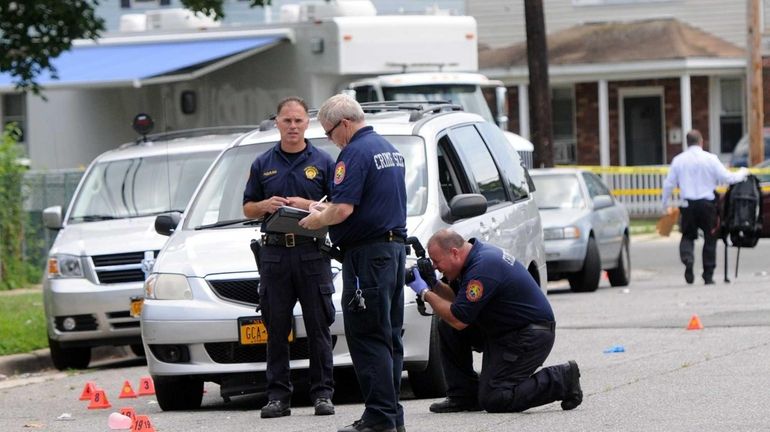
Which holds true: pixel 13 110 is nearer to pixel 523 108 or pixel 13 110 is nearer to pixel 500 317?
pixel 523 108

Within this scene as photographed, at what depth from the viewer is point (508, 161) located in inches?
486

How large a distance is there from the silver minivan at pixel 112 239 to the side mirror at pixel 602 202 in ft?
19.7

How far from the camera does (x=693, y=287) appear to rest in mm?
19156

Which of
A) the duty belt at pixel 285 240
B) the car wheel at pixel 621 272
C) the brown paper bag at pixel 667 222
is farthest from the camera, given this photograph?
the brown paper bag at pixel 667 222

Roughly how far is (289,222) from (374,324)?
1.16 m

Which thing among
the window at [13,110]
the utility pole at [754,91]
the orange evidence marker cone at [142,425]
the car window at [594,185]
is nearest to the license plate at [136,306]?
the orange evidence marker cone at [142,425]

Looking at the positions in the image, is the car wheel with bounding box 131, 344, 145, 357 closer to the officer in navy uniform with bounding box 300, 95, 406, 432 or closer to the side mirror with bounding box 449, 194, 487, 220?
the side mirror with bounding box 449, 194, 487, 220

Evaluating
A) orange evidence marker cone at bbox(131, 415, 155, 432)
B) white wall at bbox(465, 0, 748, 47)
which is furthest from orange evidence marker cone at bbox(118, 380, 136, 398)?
white wall at bbox(465, 0, 748, 47)

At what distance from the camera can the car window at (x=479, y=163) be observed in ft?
37.6

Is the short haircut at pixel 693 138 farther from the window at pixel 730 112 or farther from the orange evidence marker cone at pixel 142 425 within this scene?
the window at pixel 730 112

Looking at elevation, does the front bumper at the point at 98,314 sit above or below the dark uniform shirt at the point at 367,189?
below

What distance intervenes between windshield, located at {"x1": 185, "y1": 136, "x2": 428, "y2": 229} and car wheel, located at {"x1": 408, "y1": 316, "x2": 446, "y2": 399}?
1.00m

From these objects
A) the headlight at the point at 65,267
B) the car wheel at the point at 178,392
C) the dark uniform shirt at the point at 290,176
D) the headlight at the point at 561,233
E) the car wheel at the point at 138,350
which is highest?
the dark uniform shirt at the point at 290,176

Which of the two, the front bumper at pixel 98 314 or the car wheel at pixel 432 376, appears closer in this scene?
the car wheel at pixel 432 376
